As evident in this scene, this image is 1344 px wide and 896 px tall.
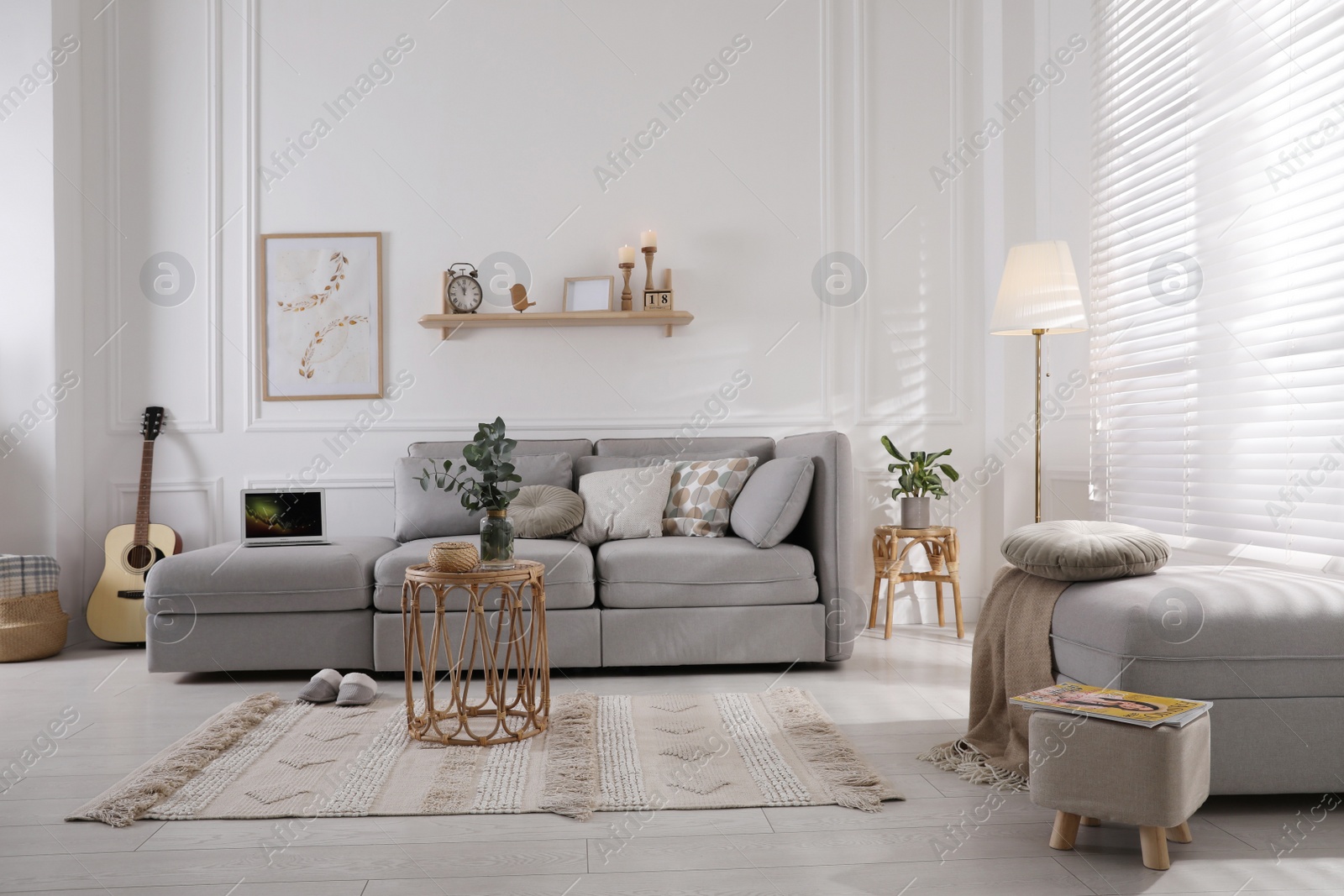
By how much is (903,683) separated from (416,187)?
3016mm

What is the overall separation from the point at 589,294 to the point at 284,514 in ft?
5.28

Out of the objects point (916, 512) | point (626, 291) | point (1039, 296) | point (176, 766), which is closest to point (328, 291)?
point (626, 291)

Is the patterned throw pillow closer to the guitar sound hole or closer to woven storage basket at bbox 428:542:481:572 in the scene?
woven storage basket at bbox 428:542:481:572

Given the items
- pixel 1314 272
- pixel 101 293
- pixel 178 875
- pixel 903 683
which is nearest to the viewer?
pixel 178 875

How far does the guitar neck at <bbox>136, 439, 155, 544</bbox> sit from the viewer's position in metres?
4.05

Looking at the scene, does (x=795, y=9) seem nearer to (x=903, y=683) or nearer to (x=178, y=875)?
(x=903, y=683)

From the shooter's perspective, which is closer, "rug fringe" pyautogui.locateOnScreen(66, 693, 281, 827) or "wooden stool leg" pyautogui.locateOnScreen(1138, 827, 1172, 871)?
"wooden stool leg" pyautogui.locateOnScreen(1138, 827, 1172, 871)

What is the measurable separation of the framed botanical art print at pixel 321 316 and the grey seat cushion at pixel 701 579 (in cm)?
167

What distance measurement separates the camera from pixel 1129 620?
2012 mm

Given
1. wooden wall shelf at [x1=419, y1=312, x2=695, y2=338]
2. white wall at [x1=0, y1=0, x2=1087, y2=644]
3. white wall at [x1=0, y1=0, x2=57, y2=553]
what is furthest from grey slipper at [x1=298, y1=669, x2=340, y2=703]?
white wall at [x1=0, y1=0, x2=57, y2=553]

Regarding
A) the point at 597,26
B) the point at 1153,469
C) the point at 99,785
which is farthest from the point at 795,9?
the point at 99,785

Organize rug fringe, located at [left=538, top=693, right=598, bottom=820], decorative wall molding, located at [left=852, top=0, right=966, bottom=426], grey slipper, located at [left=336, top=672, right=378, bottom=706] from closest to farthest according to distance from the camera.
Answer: rug fringe, located at [left=538, top=693, right=598, bottom=820] < grey slipper, located at [left=336, top=672, right=378, bottom=706] < decorative wall molding, located at [left=852, top=0, right=966, bottom=426]

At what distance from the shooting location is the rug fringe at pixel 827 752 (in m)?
2.15

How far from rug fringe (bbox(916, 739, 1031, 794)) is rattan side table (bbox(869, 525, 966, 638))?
151 cm
